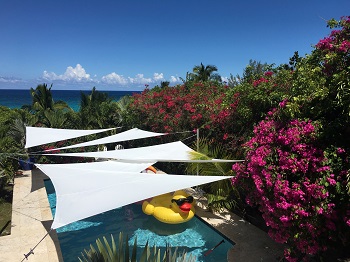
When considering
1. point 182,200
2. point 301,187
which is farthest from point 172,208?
point 301,187

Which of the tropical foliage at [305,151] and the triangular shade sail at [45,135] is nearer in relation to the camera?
the tropical foliage at [305,151]

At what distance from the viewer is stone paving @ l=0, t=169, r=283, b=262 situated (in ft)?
19.0

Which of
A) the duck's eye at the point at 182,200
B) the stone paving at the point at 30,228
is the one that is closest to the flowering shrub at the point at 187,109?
the duck's eye at the point at 182,200

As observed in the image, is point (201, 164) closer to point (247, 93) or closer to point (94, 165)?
point (247, 93)

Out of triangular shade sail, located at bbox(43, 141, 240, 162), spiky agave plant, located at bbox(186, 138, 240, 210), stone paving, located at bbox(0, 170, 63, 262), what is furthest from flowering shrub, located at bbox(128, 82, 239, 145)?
stone paving, located at bbox(0, 170, 63, 262)

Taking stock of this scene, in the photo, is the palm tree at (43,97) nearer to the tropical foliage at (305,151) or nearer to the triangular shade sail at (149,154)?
the triangular shade sail at (149,154)

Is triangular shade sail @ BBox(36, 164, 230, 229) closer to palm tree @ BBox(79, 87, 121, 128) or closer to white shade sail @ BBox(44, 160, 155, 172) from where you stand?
white shade sail @ BBox(44, 160, 155, 172)

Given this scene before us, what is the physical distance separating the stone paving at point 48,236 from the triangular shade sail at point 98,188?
1.66 metres

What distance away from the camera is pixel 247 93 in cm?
742

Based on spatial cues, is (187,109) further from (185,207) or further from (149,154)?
(185,207)

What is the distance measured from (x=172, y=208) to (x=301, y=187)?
3797mm

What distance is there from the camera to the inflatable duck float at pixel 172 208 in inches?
282

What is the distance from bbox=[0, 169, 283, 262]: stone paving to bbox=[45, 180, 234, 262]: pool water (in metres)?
0.31

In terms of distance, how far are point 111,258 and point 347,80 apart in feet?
13.8
